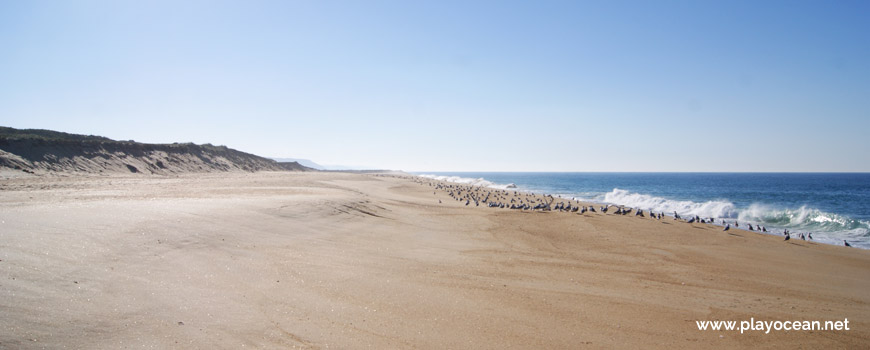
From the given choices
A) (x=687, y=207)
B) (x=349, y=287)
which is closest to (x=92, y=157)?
(x=349, y=287)

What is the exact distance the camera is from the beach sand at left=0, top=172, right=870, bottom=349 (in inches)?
202

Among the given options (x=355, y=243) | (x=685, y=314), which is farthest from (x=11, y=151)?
(x=685, y=314)

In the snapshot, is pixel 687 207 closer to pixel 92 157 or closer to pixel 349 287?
pixel 349 287

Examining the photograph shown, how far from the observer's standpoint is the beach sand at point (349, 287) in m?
5.12

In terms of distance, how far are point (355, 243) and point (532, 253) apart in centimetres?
549

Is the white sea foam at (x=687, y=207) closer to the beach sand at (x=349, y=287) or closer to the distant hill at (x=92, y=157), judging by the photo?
the beach sand at (x=349, y=287)

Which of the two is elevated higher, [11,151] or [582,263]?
[11,151]

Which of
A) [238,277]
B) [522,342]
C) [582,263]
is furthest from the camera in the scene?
[582,263]

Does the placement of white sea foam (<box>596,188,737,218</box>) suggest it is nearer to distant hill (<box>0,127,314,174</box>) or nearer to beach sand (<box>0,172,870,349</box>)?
beach sand (<box>0,172,870,349</box>)

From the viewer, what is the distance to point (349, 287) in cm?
736

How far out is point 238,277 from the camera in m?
7.16

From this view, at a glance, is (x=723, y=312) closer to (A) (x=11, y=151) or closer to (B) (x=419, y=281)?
(B) (x=419, y=281)

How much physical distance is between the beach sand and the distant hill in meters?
19.4

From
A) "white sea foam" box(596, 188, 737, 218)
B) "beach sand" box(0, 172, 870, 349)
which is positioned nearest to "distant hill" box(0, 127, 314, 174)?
"beach sand" box(0, 172, 870, 349)
